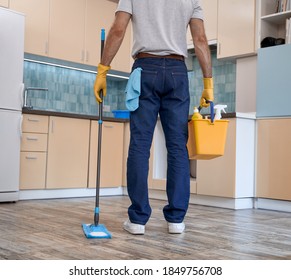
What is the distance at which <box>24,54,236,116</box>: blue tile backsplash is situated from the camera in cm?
476

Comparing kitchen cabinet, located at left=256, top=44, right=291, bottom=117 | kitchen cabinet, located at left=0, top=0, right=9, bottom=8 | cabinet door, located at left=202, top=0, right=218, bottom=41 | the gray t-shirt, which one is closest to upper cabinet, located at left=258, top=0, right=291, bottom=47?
kitchen cabinet, located at left=256, top=44, right=291, bottom=117

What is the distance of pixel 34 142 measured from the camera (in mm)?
4109

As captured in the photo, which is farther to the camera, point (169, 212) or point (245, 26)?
point (245, 26)

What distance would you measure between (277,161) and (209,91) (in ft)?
4.94

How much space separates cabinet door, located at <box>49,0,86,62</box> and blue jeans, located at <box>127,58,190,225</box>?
8.56 feet

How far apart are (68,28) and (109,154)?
1.42 m

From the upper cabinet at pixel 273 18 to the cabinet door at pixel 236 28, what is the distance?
7 cm

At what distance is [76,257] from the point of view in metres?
1.79

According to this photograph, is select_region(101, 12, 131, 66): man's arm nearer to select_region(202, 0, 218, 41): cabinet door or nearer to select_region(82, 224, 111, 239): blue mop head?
select_region(82, 224, 111, 239): blue mop head

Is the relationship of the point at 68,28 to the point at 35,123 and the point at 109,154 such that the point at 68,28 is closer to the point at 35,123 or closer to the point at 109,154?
the point at 35,123

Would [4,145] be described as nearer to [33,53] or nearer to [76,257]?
[33,53]

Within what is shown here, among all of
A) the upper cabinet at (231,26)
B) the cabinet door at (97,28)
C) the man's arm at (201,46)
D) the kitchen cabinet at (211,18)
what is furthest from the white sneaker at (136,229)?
the cabinet door at (97,28)

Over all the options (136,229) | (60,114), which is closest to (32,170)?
(60,114)
